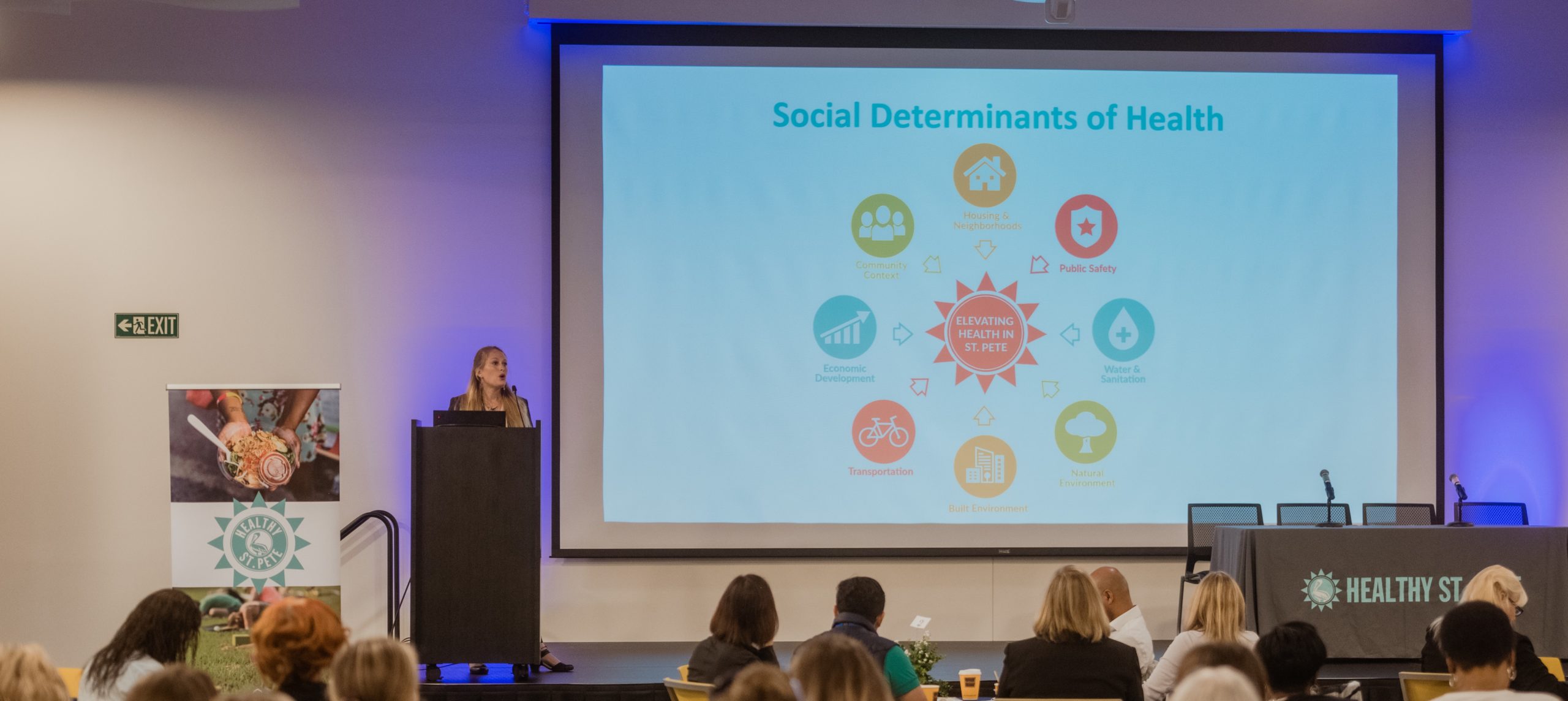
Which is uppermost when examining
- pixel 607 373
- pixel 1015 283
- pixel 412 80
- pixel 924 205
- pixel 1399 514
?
pixel 412 80

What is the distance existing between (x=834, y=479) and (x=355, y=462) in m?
2.69

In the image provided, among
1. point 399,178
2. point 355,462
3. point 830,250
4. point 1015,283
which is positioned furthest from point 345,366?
point 1015,283

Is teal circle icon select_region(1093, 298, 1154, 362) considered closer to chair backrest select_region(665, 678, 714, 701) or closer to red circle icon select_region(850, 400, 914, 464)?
red circle icon select_region(850, 400, 914, 464)

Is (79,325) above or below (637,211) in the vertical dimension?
below

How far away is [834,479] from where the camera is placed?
695 cm

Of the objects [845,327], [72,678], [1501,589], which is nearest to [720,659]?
[72,678]

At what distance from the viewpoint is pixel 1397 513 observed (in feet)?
22.2

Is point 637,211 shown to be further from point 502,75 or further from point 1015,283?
point 1015,283

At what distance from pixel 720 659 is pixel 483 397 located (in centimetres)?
294

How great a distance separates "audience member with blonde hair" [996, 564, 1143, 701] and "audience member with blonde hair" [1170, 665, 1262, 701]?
4.36 feet

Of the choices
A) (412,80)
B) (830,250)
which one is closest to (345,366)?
(412,80)

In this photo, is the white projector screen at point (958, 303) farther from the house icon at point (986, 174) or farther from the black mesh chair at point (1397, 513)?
the black mesh chair at point (1397, 513)

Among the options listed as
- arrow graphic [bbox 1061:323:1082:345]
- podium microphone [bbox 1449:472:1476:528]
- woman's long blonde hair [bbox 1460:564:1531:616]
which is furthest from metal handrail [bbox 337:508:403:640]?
podium microphone [bbox 1449:472:1476:528]

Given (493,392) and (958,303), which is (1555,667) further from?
(493,392)
